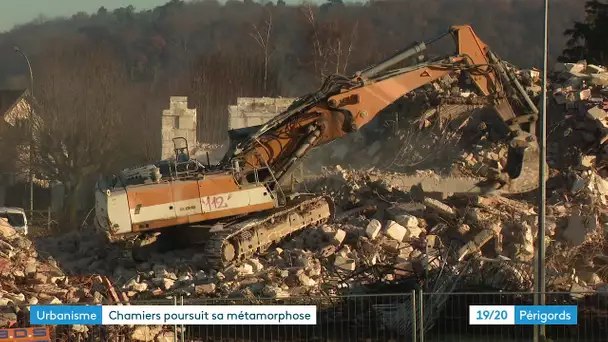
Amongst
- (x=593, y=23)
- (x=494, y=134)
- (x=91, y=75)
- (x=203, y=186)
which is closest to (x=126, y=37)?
(x=91, y=75)

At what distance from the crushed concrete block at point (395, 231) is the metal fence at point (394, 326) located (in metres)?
3.62

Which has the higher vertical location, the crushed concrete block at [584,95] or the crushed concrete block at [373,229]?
the crushed concrete block at [584,95]

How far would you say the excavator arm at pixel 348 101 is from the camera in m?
19.0

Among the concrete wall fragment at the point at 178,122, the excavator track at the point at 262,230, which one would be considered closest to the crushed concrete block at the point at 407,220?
the excavator track at the point at 262,230

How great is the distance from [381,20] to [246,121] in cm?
5744

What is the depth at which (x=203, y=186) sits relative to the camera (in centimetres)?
1789

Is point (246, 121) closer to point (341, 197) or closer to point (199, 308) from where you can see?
point (341, 197)

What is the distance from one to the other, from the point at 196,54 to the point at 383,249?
59412 millimetres

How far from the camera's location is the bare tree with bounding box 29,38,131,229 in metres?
38.4

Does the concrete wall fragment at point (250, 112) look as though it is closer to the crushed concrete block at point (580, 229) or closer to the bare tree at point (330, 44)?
the bare tree at point (330, 44)

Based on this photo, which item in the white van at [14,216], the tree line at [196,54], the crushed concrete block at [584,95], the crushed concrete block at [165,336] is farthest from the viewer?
the tree line at [196,54]

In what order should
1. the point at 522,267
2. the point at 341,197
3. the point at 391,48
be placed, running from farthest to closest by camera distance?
the point at 391,48 < the point at 341,197 < the point at 522,267

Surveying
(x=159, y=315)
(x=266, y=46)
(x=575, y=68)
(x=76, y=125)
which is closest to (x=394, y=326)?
(x=159, y=315)

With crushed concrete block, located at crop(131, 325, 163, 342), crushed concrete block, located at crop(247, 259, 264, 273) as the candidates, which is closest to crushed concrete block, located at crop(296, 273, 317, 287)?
crushed concrete block, located at crop(247, 259, 264, 273)
